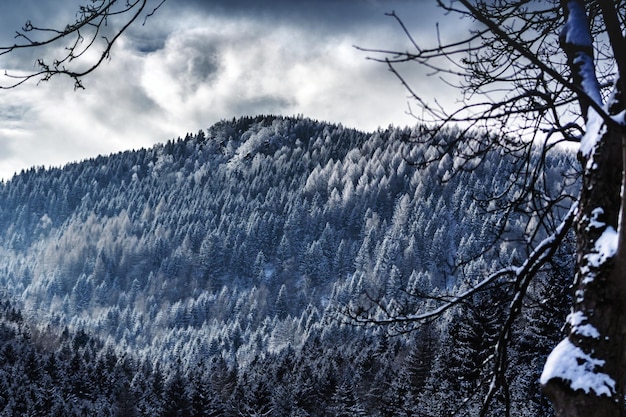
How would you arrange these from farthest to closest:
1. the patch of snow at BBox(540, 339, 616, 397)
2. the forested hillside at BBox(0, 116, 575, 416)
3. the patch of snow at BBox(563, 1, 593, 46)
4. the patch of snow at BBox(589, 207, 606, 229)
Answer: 1. the forested hillside at BBox(0, 116, 575, 416)
2. the patch of snow at BBox(563, 1, 593, 46)
3. the patch of snow at BBox(589, 207, 606, 229)
4. the patch of snow at BBox(540, 339, 616, 397)

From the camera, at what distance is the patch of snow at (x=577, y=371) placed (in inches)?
88.6

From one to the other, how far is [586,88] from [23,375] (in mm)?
70785

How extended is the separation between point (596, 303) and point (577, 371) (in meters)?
0.31

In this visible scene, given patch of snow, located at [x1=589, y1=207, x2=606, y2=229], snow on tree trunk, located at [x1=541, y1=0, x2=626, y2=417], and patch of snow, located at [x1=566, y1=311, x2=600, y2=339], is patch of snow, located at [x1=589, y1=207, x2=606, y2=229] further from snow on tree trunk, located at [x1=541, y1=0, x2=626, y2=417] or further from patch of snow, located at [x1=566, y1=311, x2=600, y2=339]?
patch of snow, located at [x1=566, y1=311, x2=600, y2=339]

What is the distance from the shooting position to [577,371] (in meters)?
2.32

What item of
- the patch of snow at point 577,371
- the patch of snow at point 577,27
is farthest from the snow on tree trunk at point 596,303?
the patch of snow at point 577,27

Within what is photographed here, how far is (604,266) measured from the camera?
2350mm

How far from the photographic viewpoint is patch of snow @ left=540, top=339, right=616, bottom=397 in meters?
2.25

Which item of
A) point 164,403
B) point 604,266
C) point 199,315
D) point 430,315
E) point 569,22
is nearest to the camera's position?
point 604,266

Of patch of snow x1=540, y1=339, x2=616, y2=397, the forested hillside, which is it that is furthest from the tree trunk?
the forested hillside

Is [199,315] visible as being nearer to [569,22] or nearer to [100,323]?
[100,323]

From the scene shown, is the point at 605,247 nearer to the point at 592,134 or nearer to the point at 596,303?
the point at 596,303

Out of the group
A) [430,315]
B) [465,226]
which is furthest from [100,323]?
[430,315]

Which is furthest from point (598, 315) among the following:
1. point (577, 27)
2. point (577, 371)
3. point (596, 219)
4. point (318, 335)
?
point (318, 335)
